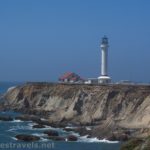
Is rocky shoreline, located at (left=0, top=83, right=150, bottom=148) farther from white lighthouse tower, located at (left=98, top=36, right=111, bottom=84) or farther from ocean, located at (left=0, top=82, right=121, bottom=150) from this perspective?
white lighthouse tower, located at (left=98, top=36, right=111, bottom=84)

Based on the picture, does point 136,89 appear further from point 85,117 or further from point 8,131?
point 8,131

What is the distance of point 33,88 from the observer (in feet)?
285

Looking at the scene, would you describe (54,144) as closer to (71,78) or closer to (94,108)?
(94,108)

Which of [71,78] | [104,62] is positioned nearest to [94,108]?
[104,62]

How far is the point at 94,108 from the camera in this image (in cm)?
6494

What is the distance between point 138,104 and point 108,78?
23100 millimetres

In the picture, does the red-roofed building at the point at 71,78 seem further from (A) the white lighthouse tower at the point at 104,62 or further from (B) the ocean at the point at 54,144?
(B) the ocean at the point at 54,144

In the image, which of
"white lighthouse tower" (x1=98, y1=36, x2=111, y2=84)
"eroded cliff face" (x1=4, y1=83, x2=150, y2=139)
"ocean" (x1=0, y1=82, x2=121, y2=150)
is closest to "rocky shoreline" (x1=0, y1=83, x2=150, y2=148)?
"eroded cliff face" (x1=4, y1=83, x2=150, y2=139)

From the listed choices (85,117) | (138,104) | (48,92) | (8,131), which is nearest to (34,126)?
(8,131)

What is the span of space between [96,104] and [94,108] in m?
0.80

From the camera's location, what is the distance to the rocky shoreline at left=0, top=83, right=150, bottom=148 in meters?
51.5

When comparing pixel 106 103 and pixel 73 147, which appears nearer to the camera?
pixel 73 147

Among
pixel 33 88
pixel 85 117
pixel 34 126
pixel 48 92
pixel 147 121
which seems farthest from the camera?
pixel 33 88

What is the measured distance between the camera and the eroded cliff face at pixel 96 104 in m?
55.5
